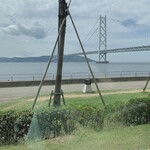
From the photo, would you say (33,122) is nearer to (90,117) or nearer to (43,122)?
(43,122)

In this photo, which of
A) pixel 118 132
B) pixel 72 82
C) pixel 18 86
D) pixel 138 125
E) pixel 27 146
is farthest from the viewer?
pixel 72 82

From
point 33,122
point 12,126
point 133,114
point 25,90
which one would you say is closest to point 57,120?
point 33,122

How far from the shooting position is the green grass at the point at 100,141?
3.59 metres

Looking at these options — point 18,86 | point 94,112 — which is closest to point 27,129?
point 94,112

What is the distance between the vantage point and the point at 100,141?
12.6ft

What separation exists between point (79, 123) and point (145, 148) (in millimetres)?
1599

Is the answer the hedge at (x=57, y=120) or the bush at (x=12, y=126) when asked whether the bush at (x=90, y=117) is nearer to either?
the hedge at (x=57, y=120)

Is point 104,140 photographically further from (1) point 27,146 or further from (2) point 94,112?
(1) point 27,146

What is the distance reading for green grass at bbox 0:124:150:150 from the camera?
359 cm

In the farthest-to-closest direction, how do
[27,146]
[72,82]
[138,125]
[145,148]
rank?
1. [72,82]
2. [138,125]
3. [27,146]
4. [145,148]

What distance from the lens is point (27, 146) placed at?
147 inches

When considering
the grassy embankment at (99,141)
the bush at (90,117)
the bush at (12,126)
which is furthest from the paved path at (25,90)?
the grassy embankment at (99,141)

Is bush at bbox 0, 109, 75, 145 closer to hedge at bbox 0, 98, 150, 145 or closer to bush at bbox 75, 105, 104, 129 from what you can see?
hedge at bbox 0, 98, 150, 145

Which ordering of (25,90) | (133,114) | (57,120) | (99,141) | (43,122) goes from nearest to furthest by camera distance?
(99,141) → (43,122) → (57,120) → (133,114) → (25,90)
